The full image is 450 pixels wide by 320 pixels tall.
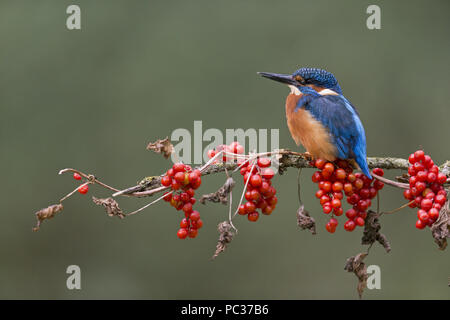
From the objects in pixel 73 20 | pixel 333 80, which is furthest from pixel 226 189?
pixel 73 20

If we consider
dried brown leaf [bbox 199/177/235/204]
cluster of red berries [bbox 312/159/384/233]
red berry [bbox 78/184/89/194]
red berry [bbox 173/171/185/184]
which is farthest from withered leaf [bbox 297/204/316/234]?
red berry [bbox 78/184/89/194]

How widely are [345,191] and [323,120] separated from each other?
0.31 m

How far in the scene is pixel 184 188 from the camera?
1670 mm

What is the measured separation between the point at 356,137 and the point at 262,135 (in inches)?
13.2

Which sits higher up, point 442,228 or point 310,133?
point 310,133

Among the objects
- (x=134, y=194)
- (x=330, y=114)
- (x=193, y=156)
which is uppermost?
(x=330, y=114)

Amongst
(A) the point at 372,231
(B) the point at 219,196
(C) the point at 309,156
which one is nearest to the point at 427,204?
(A) the point at 372,231

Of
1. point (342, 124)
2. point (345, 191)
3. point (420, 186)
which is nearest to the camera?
point (420, 186)

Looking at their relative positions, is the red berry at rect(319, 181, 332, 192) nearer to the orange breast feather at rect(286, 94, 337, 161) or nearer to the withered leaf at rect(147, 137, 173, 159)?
the orange breast feather at rect(286, 94, 337, 161)

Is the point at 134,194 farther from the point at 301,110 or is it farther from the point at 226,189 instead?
the point at 301,110

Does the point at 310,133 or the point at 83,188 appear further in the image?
the point at 310,133

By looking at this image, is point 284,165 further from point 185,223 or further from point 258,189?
point 185,223

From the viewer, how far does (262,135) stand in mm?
1873

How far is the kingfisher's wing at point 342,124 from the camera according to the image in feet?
5.97
